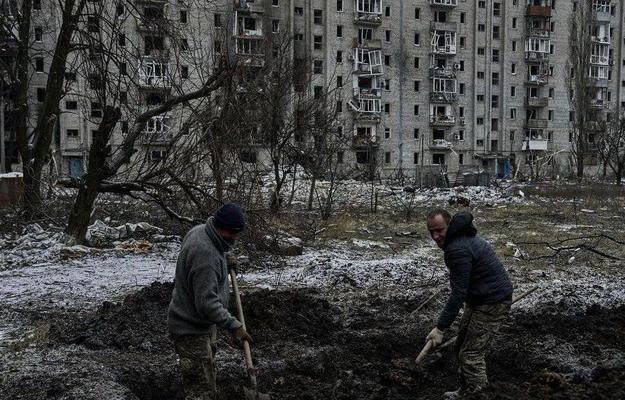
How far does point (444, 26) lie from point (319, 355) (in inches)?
2077

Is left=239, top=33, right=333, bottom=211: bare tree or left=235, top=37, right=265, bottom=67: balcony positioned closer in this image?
left=235, top=37, right=265, bottom=67: balcony

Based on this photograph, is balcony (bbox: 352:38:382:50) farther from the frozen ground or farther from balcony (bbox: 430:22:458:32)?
A: the frozen ground

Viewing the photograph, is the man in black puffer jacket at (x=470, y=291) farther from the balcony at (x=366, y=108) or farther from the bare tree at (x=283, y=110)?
the balcony at (x=366, y=108)

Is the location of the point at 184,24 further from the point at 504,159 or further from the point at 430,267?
the point at 504,159

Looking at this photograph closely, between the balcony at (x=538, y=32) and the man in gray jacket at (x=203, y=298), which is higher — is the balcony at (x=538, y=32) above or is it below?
above

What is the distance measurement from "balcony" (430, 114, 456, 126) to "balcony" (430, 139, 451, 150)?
150 centimetres

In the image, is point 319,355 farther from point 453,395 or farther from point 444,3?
point 444,3

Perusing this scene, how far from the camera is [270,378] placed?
20.4 feet

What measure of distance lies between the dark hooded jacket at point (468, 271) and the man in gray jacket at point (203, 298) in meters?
1.77

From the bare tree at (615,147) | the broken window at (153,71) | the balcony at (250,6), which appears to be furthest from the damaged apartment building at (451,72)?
the broken window at (153,71)

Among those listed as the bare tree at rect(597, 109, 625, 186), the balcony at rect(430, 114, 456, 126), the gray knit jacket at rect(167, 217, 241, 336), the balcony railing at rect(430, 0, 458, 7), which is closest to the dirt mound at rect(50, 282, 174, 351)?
the gray knit jacket at rect(167, 217, 241, 336)

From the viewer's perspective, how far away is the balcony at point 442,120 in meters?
55.2

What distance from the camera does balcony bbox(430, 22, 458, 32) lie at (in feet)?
180

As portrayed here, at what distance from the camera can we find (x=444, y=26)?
182 feet
